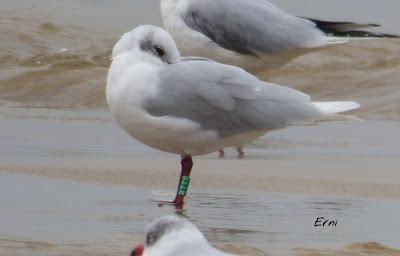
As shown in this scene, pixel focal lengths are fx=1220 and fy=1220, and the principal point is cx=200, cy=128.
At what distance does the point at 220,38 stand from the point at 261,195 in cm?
366

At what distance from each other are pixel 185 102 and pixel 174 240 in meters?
3.76

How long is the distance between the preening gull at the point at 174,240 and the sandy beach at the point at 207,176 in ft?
5.74

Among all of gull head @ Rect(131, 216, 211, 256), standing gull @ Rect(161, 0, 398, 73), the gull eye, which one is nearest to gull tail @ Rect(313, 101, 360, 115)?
the gull eye

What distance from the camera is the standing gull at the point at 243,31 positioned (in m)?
10.3

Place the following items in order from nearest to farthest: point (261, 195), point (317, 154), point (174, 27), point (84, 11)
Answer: point (261, 195)
point (317, 154)
point (174, 27)
point (84, 11)

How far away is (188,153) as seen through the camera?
7.20 meters

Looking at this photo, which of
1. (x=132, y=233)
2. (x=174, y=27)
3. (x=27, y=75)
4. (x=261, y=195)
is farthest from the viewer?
(x=27, y=75)

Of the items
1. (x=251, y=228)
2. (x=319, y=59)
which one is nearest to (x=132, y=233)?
(x=251, y=228)

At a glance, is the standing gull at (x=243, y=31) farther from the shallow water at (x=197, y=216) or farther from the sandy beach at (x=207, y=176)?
the shallow water at (x=197, y=216)

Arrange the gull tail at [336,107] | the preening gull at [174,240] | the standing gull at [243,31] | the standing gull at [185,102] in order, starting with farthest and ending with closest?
the standing gull at [243,31] → the gull tail at [336,107] → the standing gull at [185,102] → the preening gull at [174,240]

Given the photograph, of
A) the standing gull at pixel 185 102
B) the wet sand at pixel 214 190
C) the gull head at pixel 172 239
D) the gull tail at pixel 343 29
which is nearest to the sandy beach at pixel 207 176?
the wet sand at pixel 214 190

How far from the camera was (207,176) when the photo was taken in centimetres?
772

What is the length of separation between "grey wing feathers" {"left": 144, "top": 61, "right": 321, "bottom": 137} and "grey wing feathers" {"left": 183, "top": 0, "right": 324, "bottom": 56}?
2.95 metres

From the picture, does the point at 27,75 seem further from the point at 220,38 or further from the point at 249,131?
the point at 249,131
